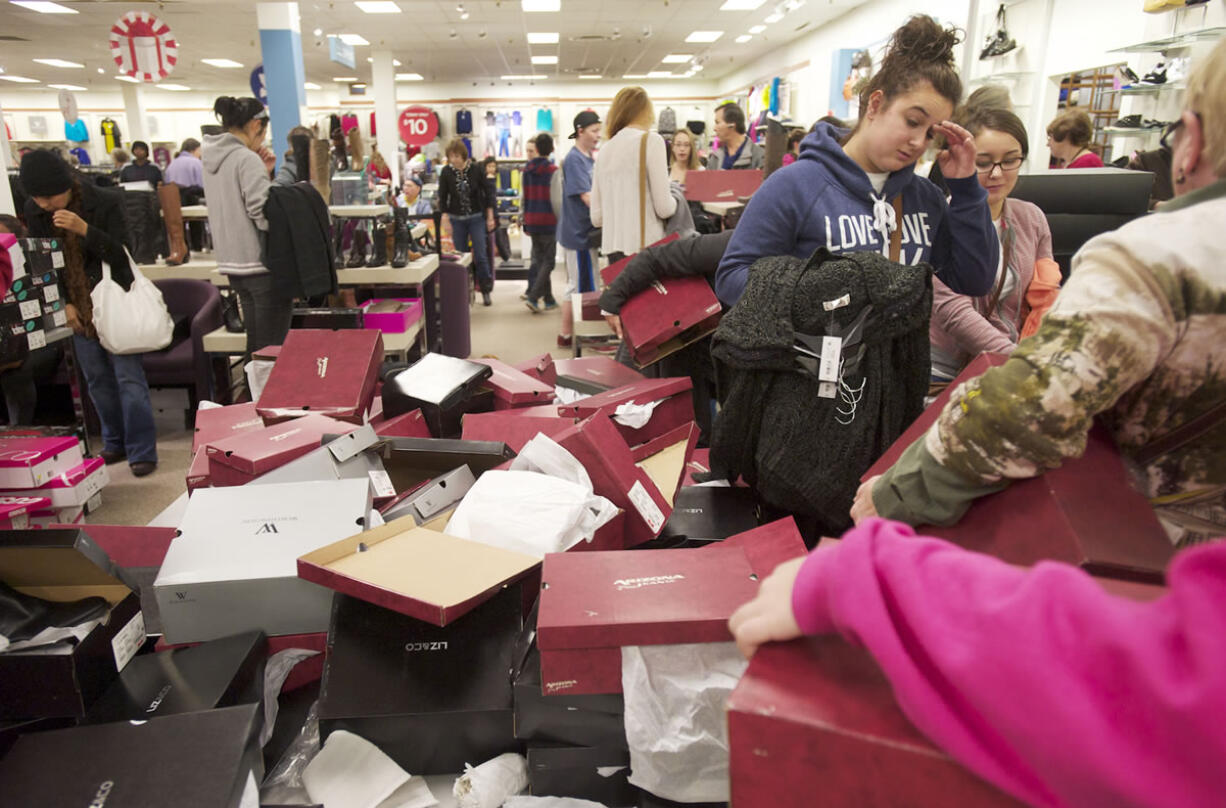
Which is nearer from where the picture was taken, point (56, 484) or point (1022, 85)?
point (56, 484)

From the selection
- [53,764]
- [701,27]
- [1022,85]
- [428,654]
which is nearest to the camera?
[53,764]

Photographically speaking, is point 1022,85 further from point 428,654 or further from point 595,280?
point 428,654

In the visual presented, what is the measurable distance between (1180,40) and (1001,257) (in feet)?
10.9

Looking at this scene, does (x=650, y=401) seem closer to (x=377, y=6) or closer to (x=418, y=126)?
(x=377, y=6)

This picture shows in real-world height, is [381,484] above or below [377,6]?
below

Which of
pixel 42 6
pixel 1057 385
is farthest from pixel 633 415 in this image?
pixel 42 6

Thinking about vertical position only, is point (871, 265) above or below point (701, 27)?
below

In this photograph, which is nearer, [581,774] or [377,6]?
[581,774]

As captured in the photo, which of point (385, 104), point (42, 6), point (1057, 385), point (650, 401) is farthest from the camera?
point (385, 104)

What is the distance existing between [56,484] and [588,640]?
7.96 ft

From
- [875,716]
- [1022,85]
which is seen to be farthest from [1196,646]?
[1022,85]

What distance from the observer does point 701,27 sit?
12203 millimetres

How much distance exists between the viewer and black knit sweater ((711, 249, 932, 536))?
1.50 m

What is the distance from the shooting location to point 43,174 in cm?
317
